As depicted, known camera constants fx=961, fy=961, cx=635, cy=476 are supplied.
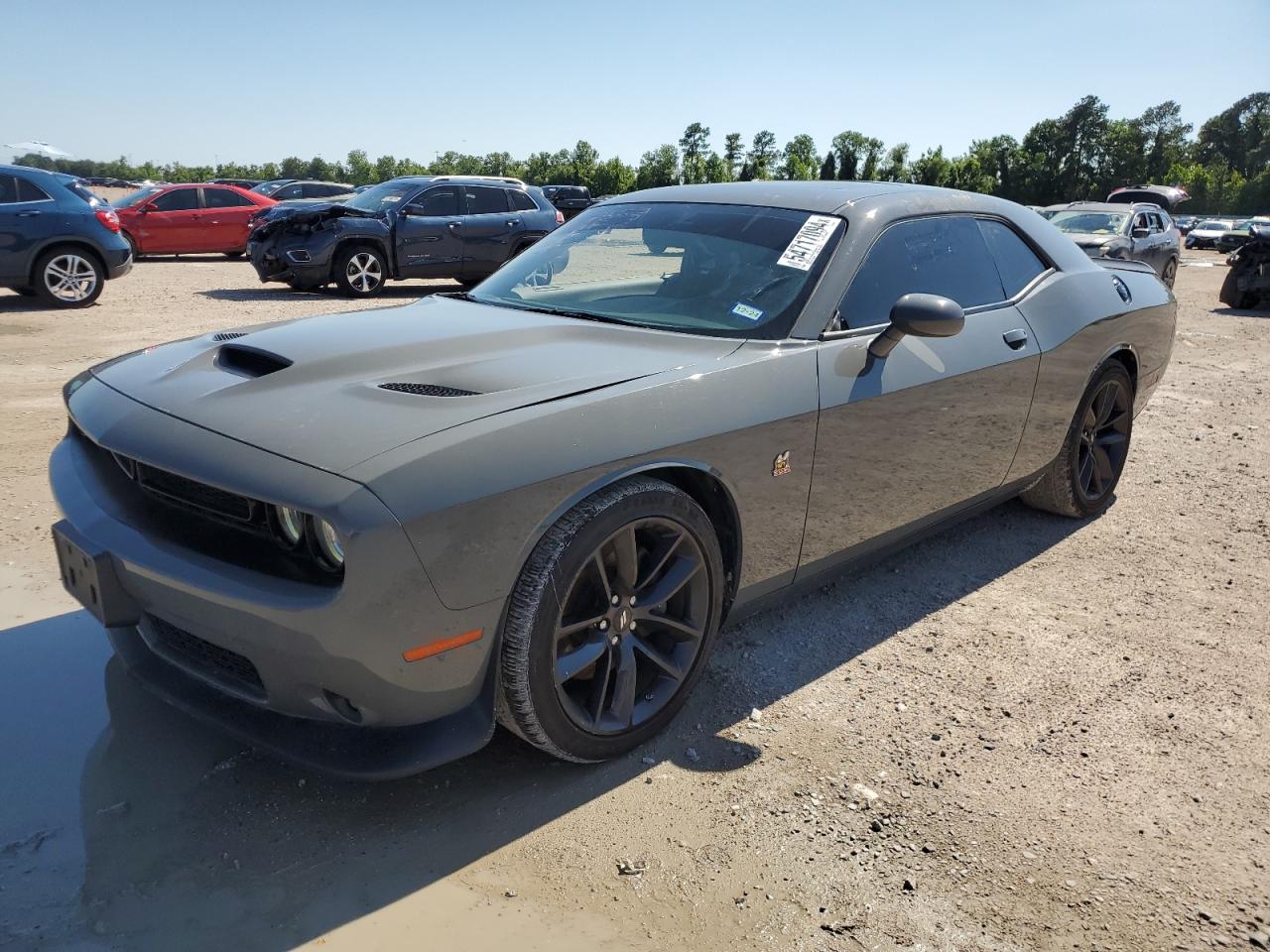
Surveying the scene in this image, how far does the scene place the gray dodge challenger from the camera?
6.78 feet

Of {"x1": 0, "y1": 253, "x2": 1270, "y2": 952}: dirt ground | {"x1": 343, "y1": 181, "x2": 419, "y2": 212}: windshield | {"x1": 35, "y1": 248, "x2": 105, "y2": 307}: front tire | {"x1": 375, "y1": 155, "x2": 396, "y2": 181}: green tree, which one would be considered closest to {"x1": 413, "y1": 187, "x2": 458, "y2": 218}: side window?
{"x1": 343, "y1": 181, "x2": 419, "y2": 212}: windshield

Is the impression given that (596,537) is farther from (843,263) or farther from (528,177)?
(528,177)

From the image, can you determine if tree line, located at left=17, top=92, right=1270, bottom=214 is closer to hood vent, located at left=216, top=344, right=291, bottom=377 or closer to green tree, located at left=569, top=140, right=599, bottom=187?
green tree, located at left=569, top=140, right=599, bottom=187

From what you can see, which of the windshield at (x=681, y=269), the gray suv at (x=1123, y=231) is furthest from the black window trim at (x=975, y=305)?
the gray suv at (x=1123, y=231)

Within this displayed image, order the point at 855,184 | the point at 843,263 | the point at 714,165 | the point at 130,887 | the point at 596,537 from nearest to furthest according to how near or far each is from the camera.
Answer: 1. the point at 130,887
2. the point at 596,537
3. the point at 843,263
4. the point at 855,184
5. the point at 714,165

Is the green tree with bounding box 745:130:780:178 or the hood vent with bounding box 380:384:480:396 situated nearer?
the hood vent with bounding box 380:384:480:396

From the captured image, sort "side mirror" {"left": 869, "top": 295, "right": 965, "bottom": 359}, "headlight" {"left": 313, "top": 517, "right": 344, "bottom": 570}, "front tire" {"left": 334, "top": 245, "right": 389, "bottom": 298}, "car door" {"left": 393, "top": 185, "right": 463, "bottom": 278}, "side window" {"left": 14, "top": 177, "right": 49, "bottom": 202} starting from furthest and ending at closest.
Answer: "car door" {"left": 393, "top": 185, "right": 463, "bottom": 278}
"front tire" {"left": 334, "top": 245, "right": 389, "bottom": 298}
"side window" {"left": 14, "top": 177, "right": 49, "bottom": 202}
"side mirror" {"left": 869, "top": 295, "right": 965, "bottom": 359}
"headlight" {"left": 313, "top": 517, "right": 344, "bottom": 570}

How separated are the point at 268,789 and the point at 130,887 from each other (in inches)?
15.9

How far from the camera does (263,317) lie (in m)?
10.2

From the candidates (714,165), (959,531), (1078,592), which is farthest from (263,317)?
(714,165)

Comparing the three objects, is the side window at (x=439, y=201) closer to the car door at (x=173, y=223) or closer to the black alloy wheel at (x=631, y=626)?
the car door at (x=173, y=223)

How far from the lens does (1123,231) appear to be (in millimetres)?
15078

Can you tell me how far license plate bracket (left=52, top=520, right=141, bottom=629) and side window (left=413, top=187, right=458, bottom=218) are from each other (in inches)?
431

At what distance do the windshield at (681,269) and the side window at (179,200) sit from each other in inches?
633
